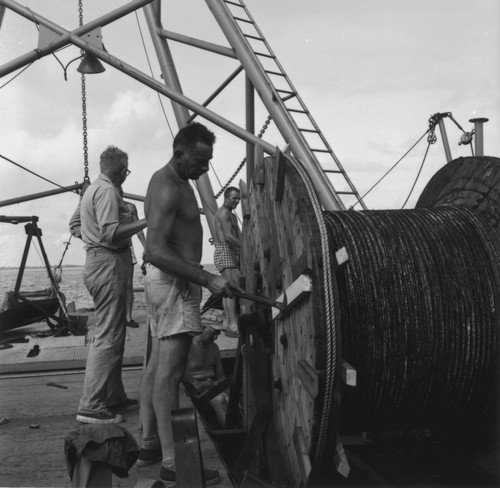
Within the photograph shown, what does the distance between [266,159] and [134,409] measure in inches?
91.3

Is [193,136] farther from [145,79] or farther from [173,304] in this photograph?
[145,79]

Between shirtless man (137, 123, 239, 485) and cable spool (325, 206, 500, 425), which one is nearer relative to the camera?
cable spool (325, 206, 500, 425)

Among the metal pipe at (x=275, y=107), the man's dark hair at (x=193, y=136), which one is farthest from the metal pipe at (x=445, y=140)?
the man's dark hair at (x=193, y=136)

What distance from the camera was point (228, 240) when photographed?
26.0ft

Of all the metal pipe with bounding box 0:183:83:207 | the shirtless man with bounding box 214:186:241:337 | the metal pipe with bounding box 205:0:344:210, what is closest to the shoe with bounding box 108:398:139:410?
the metal pipe with bounding box 205:0:344:210

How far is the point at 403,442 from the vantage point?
446cm

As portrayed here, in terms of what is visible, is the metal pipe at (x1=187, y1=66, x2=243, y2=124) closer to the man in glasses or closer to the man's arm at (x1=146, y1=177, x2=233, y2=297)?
the man in glasses

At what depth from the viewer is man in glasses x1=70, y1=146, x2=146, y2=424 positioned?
15.6 feet

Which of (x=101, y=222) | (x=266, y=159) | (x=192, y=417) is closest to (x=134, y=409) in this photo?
(x=101, y=222)

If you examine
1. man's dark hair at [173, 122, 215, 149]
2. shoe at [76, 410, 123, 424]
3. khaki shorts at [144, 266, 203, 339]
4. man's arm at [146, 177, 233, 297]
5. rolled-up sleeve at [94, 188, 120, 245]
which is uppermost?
man's dark hair at [173, 122, 215, 149]

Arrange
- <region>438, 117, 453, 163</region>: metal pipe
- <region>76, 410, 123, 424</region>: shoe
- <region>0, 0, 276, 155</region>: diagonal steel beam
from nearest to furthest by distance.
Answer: <region>76, 410, 123, 424</region>: shoe < <region>438, 117, 453, 163</region>: metal pipe < <region>0, 0, 276, 155</region>: diagonal steel beam

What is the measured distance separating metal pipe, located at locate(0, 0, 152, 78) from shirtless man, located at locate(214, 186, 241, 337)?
234 cm

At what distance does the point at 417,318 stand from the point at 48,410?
3092 mm

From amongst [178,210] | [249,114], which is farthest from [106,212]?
[249,114]
